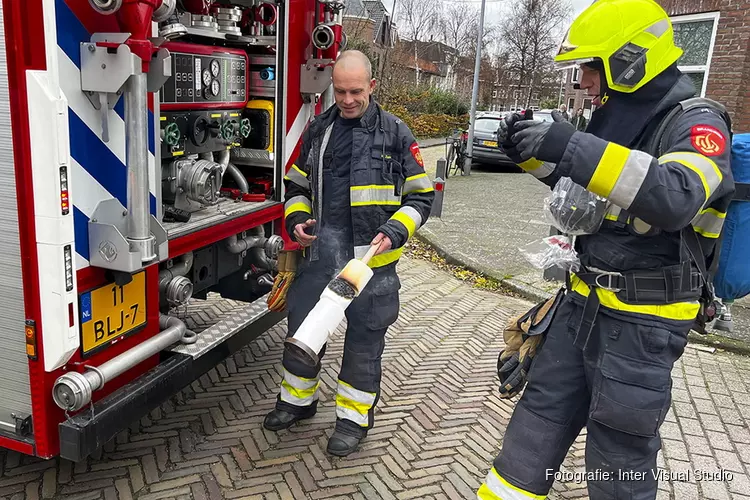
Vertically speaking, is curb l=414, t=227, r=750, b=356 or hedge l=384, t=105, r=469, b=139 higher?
hedge l=384, t=105, r=469, b=139

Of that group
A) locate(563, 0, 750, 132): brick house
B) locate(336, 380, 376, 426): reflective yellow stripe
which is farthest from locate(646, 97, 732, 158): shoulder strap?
locate(563, 0, 750, 132): brick house

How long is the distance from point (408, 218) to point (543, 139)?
3.74 feet

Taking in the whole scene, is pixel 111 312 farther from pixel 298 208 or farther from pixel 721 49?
pixel 721 49

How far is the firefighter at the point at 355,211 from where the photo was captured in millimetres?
3162

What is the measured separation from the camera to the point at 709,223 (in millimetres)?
2297

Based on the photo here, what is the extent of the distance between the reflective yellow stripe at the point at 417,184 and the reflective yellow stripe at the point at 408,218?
134mm

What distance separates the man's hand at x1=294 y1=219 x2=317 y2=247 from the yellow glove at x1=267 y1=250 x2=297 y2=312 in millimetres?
227

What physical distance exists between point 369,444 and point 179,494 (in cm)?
105

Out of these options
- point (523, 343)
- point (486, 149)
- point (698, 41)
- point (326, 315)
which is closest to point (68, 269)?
point (326, 315)

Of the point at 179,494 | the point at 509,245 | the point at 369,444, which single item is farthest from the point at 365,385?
the point at 509,245

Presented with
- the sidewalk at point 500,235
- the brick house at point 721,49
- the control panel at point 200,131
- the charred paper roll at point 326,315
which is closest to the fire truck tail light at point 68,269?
the charred paper roll at point 326,315

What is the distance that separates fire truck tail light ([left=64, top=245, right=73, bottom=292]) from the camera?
235cm

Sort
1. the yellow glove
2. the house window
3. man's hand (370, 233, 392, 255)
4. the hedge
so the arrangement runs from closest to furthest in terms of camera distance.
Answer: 1. man's hand (370, 233, 392, 255)
2. the yellow glove
3. the house window
4. the hedge

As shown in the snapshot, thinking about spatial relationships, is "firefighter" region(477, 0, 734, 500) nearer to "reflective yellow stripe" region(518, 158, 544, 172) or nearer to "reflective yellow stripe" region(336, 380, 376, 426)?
"reflective yellow stripe" region(518, 158, 544, 172)
